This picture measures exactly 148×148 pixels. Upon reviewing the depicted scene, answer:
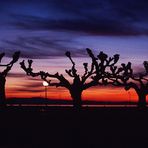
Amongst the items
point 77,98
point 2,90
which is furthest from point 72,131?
point 77,98

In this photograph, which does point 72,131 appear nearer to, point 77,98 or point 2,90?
point 2,90

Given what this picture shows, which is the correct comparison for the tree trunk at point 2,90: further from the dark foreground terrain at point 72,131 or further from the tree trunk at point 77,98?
the tree trunk at point 77,98

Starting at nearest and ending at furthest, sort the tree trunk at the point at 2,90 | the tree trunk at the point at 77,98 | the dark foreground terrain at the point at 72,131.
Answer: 1. the dark foreground terrain at the point at 72,131
2. the tree trunk at the point at 2,90
3. the tree trunk at the point at 77,98

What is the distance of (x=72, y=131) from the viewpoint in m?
18.8

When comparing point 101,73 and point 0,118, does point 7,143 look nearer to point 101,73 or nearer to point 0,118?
point 0,118

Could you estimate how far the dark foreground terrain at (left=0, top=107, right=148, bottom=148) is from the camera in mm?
15445

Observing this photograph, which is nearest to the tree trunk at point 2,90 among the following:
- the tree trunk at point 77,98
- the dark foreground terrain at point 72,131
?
the dark foreground terrain at point 72,131

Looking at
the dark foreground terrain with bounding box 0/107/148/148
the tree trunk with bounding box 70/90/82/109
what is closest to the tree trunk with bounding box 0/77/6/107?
the dark foreground terrain with bounding box 0/107/148/148

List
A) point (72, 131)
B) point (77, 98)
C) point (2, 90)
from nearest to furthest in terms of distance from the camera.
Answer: point (2, 90) < point (72, 131) < point (77, 98)

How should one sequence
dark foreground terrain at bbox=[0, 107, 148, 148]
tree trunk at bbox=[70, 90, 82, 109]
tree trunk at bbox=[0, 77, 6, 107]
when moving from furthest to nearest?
tree trunk at bbox=[70, 90, 82, 109] < tree trunk at bbox=[0, 77, 6, 107] < dark foreground terrain at bbox=[0, 107, 148, 148]

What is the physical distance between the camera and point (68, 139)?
16.6 meters

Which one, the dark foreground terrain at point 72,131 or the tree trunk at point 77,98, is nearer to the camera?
the dark foreground terrain at point 72,131

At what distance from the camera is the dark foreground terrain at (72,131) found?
50.7 ft

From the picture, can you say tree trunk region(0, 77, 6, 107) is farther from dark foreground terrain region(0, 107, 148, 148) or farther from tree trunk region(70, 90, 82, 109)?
tree trunk region(70, 90, 82, 109)
